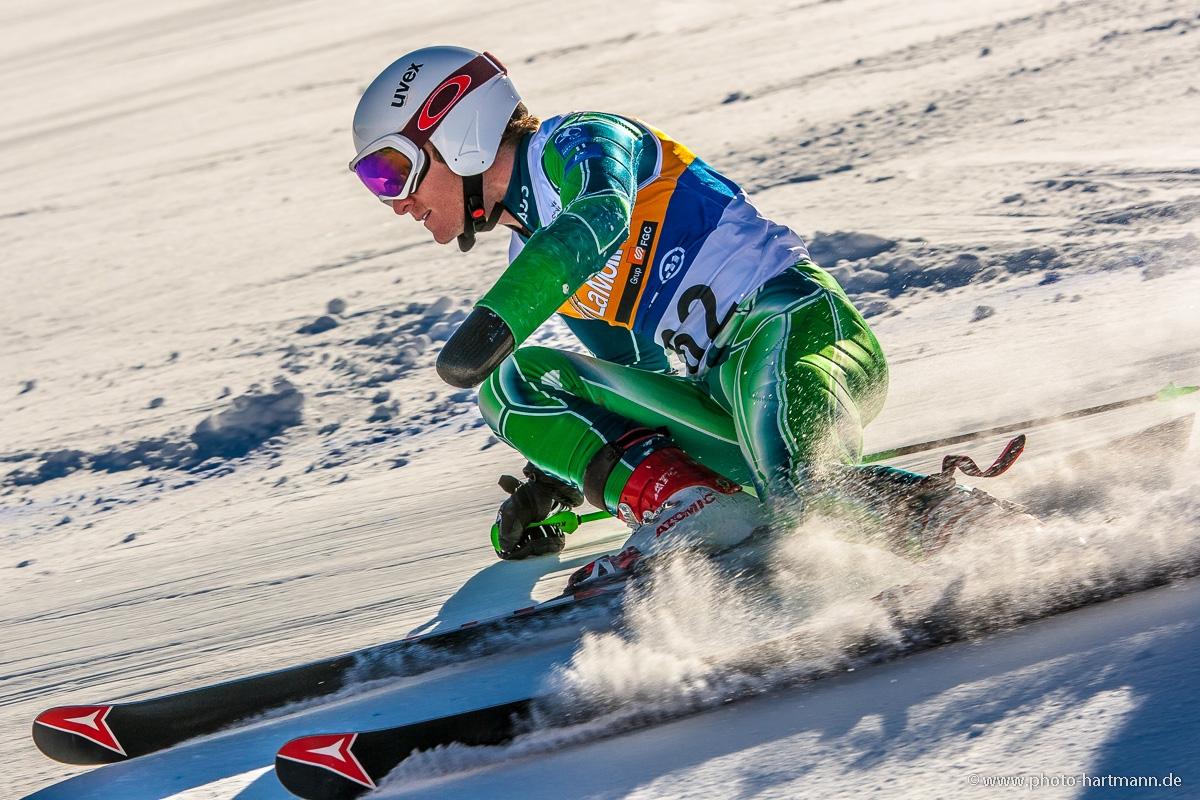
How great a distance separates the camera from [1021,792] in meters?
1.93

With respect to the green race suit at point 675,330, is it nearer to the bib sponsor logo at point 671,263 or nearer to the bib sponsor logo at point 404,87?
the bib sponsor logo at point 671,263

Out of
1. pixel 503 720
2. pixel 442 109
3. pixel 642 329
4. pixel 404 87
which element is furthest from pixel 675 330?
pixel 503 720


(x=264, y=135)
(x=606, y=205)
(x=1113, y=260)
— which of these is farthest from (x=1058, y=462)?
(x=264, y=135)

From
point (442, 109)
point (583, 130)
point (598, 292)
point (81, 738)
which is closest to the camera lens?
point (81, 738)

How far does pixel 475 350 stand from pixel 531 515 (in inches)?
45.6

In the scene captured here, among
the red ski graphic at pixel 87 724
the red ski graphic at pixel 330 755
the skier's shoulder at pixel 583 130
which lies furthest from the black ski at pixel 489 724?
the skier's shoulder at pixel 583 130

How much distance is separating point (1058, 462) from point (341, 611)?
6.46 ft

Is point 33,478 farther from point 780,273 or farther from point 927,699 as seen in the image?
point 927,699

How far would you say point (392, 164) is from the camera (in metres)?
3.28

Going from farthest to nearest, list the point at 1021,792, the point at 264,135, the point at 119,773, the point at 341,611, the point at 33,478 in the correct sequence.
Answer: the point at 264,135 < the point at 33,478 < the point at 341,611 < the point at 119,773 < the point at 1021,792

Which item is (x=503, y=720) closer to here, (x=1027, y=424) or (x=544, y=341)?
(x=1027, y=424)

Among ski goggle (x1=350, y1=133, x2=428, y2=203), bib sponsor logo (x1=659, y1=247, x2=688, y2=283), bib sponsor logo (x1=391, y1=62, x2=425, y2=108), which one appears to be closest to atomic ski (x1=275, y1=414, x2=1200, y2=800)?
bib sponsor logo (x1=659, y1=247, x2=688, y2=283)

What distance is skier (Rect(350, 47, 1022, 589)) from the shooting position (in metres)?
3.00

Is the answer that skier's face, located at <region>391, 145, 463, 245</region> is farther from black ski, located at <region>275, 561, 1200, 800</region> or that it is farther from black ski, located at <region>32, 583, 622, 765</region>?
black ski, located at <region>275, 561, 1200, 800</region>
